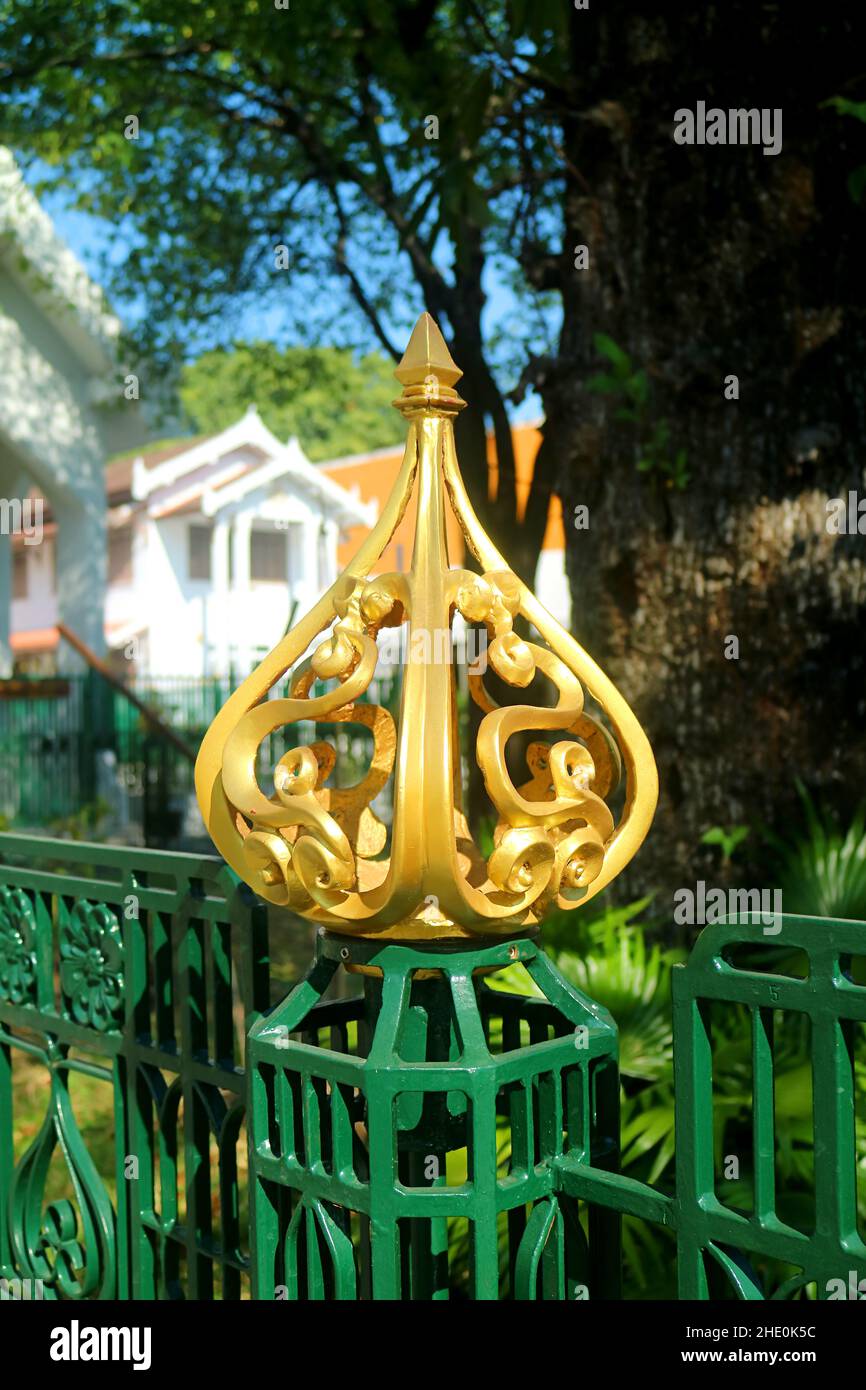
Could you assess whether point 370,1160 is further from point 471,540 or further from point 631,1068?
point 631,1068

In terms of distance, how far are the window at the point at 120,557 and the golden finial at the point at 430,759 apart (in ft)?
78.8

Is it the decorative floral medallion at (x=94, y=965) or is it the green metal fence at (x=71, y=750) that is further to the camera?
the green metal fence at (x=71, y=750)

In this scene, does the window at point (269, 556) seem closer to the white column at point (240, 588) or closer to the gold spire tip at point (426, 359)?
the white column at point (240, 588)

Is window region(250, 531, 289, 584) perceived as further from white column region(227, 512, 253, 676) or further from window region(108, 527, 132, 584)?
window region(108, 527, 132, 584)

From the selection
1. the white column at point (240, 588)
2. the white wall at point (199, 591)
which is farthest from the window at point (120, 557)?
the white column at point (240, 588)

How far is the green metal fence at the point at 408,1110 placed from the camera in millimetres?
1371

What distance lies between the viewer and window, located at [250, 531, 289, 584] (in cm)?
2550

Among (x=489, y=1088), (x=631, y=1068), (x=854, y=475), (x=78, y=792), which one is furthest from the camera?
(x=78, y=792)

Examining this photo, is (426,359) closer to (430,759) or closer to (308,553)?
(430,759)

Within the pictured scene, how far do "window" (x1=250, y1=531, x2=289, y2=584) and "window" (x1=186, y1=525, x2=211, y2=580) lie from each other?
2.90 ft

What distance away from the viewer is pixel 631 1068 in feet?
10.3
